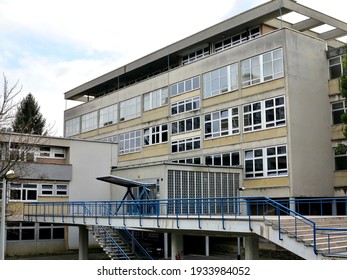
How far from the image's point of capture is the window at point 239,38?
38312 millimetres

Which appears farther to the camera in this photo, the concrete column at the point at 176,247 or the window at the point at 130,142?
the window at the point at 130,142

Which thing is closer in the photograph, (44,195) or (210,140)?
(44,195)

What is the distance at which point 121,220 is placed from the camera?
23344 millimetres

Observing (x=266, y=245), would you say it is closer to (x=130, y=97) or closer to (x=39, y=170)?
(x=39, y=170)

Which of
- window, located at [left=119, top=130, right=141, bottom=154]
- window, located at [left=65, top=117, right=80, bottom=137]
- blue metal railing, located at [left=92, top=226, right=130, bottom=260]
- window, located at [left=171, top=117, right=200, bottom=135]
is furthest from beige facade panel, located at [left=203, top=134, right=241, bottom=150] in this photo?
window, located at [left=65, top=117, right=80, bottom=137]

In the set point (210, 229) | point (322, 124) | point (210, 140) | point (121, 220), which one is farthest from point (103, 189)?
point (210, 229)

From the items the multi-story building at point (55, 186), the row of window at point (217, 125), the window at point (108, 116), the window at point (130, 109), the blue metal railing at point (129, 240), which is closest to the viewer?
the blue metal railing at point (129, 240)

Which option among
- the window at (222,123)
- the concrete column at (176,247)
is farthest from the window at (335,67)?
the concrete column at (176,247)

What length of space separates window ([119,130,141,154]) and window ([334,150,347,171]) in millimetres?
17888

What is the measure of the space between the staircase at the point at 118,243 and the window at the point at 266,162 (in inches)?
376

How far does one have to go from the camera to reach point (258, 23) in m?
37.4

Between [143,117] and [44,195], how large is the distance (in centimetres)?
1284

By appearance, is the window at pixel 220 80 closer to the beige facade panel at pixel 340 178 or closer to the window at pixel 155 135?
the window at pixel 155 135

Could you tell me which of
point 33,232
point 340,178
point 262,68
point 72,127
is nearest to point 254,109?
point 262,68
